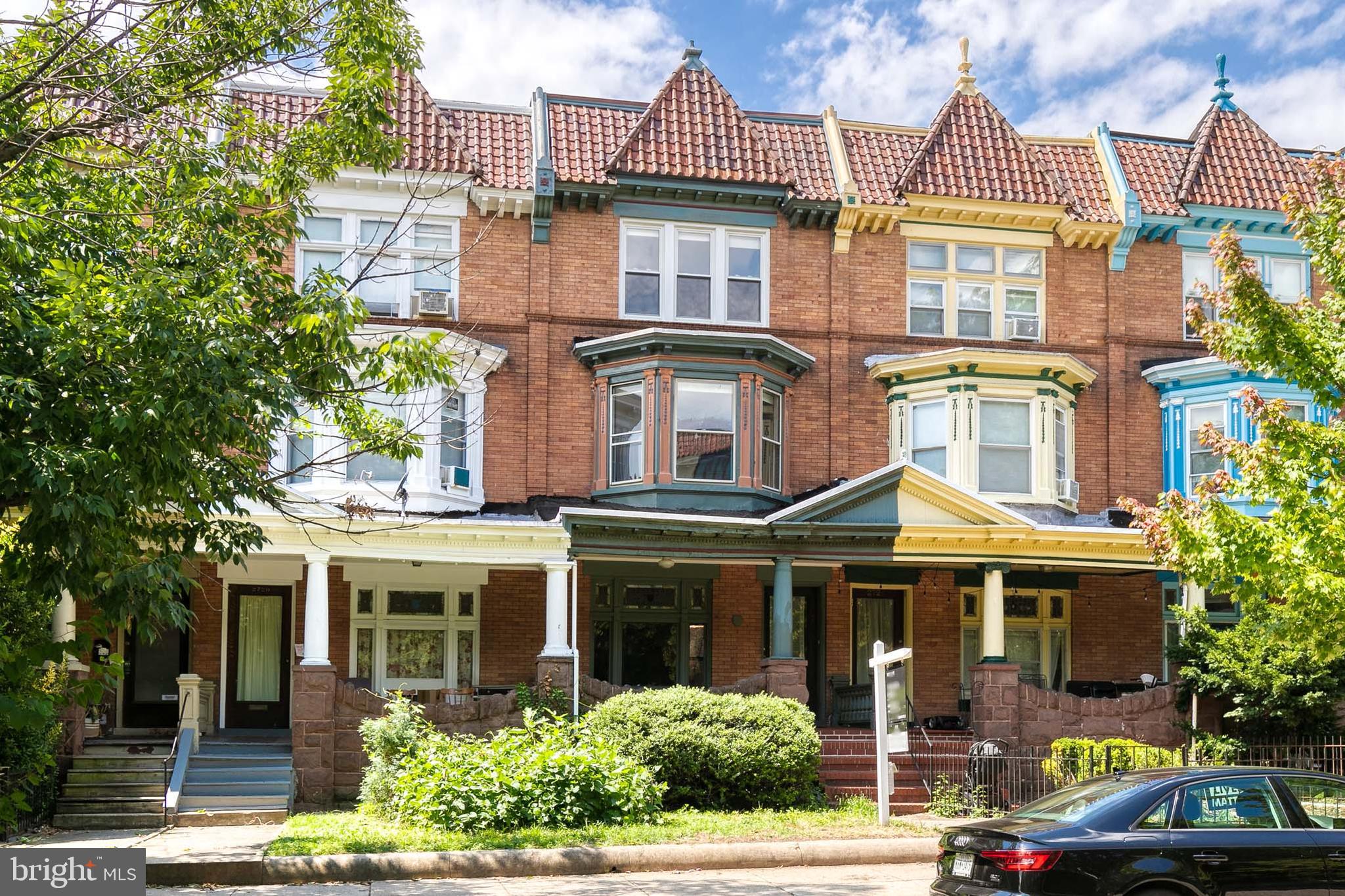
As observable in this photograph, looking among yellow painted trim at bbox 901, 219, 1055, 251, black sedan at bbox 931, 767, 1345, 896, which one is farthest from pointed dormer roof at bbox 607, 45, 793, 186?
black sedan at bbox 931, 767, 1345, 896

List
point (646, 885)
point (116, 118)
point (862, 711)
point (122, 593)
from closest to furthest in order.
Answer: point (122, 593) < point (116, 118) < point (646, 885) < point (862, 711)

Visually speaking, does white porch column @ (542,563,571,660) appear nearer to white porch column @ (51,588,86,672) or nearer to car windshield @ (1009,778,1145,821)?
white porch column @ (51,588,86,672)

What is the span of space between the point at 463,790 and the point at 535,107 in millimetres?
13350

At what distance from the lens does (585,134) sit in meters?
24.0

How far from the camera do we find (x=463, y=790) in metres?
14.9

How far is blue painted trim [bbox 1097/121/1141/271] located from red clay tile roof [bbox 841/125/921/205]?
3.53 metres

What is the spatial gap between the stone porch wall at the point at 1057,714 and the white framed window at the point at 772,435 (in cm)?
479

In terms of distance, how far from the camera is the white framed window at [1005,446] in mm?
23375

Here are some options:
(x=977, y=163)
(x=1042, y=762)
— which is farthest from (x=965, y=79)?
(x=1042, y=762)

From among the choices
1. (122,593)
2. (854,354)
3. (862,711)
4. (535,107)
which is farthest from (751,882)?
(535,107)

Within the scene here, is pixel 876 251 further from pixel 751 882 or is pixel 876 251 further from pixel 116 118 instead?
pixel 116 118

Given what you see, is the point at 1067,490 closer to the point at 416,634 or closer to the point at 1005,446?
the point at 1005,446

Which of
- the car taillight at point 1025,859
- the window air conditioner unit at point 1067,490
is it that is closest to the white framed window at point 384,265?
the window air conditioner unit at point 1067,490

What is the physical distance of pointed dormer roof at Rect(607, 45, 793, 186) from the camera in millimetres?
23484
